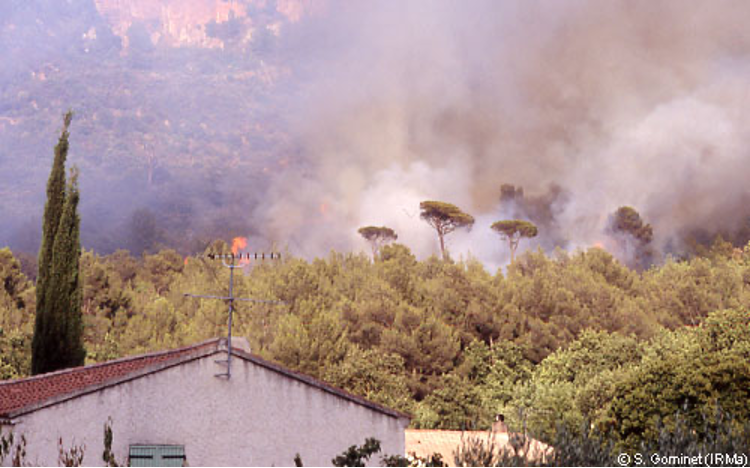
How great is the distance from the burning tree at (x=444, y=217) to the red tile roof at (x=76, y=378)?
300ft

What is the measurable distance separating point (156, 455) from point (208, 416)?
1.29 m

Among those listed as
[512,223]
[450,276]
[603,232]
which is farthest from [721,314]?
[603,232]

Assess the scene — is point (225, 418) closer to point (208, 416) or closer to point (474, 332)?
point (208, 416)

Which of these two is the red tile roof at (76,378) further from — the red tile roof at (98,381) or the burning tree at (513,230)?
the burning tree at (513,230)

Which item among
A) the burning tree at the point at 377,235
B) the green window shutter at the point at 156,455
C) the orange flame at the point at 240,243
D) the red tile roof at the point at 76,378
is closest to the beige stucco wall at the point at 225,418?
the green window shutter at the point at 156,455

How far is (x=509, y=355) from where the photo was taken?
56281 mm

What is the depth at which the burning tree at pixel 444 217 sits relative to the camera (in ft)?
371

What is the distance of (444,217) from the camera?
114062mm

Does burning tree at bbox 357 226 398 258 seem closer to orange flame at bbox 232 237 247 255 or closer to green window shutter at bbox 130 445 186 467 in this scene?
orange flame at bbox 232 237 247 255

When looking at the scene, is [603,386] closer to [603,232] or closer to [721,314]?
[721,314]

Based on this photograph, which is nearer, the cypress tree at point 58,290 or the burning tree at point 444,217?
the cypress tree at point 58,290

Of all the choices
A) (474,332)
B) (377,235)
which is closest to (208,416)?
(474,332)
